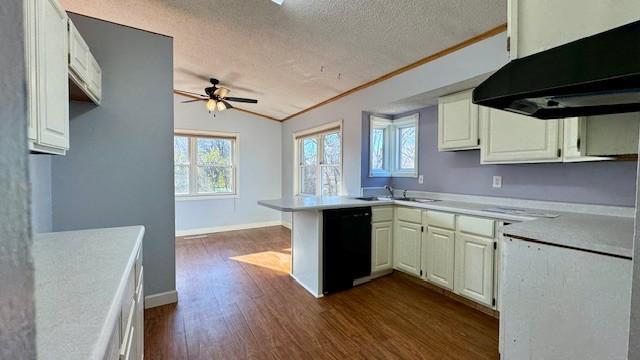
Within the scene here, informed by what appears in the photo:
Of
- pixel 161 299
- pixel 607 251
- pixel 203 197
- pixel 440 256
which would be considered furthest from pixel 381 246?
pixel 203 197

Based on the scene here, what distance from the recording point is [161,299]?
2.53 meters

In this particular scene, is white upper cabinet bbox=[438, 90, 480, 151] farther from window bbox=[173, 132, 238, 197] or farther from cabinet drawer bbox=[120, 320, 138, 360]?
window bbox=[173, 132, 238, 197]

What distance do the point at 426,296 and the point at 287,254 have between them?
2019 millimetres

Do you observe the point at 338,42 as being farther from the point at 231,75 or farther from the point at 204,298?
the point at 204,298

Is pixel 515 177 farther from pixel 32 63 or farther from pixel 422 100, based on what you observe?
pixel 32 63

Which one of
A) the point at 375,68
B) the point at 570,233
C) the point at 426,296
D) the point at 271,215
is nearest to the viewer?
the point at 570,233

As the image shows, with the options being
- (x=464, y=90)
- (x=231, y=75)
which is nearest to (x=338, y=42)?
(x=464, y=90)

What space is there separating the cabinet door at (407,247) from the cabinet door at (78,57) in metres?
2.96

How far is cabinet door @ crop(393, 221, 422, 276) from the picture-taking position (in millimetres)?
2912

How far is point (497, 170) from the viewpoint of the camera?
273 cm

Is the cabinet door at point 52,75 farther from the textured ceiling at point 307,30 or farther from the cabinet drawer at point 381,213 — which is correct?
the cabinet drawer at point 381,213

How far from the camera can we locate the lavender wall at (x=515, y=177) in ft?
6.66

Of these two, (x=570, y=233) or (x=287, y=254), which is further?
(x=287, y=254)

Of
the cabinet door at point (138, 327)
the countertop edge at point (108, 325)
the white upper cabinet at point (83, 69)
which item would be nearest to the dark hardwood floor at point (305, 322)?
the cabinet door at point (138, 327)
